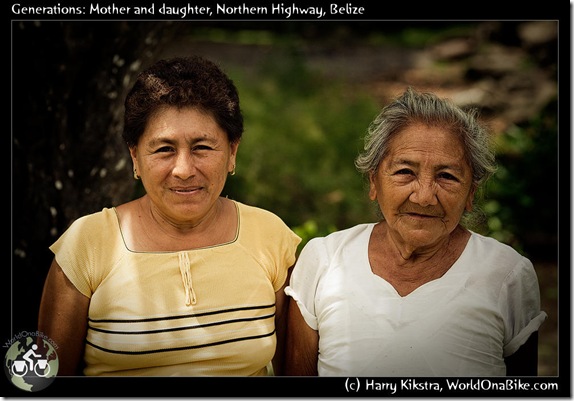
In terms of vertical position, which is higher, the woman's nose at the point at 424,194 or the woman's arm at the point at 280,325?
the woman's nose at the point at 424,194

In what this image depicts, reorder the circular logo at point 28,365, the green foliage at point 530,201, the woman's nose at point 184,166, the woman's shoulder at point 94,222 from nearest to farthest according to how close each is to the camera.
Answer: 1. the woman's nose at point 184,166
2. the woman's shoulder at point 94,222
3. the circular logo at point 28,365
4. the green foliage at point 530,201

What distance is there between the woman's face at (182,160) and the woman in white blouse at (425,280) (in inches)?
21.5

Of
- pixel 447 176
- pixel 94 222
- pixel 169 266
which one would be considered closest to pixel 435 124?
pixel 447 176

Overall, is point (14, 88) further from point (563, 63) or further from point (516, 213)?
point (516, 213)

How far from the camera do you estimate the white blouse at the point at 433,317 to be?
Answer: 266 centimetres

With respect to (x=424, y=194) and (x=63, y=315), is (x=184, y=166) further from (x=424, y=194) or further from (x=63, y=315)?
(x=424, y=194)

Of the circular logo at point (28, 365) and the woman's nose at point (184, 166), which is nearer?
the woman's nose at point (184, 166)

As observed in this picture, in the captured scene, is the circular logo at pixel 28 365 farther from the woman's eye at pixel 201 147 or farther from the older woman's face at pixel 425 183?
the older woman's face at pixel 425 183

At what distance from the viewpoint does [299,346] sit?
114 inches

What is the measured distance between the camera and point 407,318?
269cm

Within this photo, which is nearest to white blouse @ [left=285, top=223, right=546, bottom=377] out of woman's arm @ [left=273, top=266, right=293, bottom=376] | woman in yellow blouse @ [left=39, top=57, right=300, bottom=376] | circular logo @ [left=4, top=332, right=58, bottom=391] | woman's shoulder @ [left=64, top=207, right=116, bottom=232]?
woman's arm @ [left=273, top=266, right=293, bottom=376]

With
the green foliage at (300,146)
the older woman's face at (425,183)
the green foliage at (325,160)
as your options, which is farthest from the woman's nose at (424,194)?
the green foliage at (300,146)

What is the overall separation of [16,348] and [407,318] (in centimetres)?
158

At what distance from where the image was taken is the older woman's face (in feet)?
8.68
